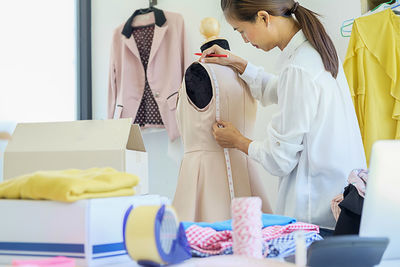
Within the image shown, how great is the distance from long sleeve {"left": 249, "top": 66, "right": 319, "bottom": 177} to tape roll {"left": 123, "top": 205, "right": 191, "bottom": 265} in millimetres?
885

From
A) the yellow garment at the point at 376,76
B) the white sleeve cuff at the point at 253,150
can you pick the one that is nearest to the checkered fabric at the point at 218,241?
the white sleeve cuff at the point at 253,150

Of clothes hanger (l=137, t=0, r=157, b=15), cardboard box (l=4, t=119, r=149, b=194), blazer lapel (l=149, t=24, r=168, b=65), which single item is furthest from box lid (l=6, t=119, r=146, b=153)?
clothes hanger (l=137, t=0, r=157, b=15)

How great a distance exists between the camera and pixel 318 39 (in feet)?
5.79

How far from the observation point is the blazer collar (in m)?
3.16

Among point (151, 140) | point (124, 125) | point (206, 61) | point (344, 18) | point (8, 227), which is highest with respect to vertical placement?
point (344, 18)

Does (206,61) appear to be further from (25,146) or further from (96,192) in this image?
(96,192)

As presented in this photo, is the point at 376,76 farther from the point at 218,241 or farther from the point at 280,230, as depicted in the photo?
the point at 218,241

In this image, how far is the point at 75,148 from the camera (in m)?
1.38

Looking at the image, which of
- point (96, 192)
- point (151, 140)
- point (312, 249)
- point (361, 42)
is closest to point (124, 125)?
point (96, 192)

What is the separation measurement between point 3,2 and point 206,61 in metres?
1.50

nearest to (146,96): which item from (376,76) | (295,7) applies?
(376,76)

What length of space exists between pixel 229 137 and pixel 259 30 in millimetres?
399

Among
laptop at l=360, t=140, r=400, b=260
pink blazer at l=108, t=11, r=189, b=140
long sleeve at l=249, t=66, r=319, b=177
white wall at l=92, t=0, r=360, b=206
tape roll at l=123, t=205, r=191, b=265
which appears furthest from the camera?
pink blazer at l=108, t=11, r=189, b=140

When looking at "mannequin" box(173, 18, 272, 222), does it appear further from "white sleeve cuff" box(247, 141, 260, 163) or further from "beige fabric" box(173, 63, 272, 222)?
"white sleeve cuff" box(247, 141, 260, 163)
